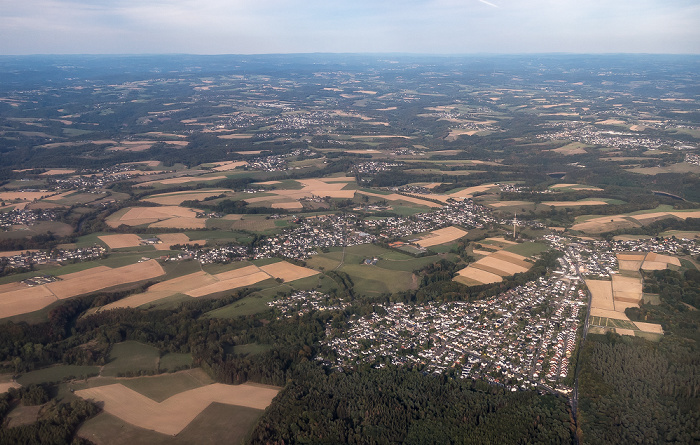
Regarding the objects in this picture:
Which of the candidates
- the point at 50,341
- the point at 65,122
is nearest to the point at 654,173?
the point at 50,341

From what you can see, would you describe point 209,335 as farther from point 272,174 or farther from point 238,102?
point 238,102

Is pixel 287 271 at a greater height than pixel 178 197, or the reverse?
pixel 287 271

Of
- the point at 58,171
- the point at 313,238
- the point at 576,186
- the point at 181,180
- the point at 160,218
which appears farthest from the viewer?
the point at 58,171

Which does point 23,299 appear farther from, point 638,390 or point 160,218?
point 638,390

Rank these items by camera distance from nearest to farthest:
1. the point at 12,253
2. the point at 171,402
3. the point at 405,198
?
1. the point at 171,402
2. the point at 12,253
3. the point at 405,198

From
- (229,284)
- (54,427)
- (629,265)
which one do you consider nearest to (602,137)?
(629,265)

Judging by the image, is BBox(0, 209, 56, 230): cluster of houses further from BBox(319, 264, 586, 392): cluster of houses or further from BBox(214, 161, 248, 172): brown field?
BBox(319, 264, 586, 392): cluster of houses

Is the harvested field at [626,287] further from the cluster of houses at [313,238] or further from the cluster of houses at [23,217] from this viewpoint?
the cluster of houses at [23,217]

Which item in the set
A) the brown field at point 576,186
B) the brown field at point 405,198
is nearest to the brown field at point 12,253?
the brown field at point 405,198
